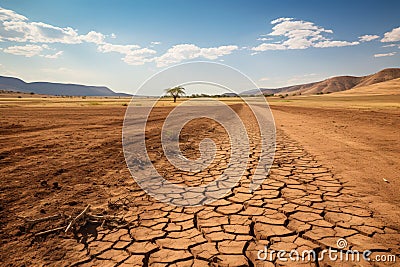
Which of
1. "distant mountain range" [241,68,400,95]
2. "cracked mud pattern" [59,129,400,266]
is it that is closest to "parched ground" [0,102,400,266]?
"cracked mud pattern" [59,129,400,266]


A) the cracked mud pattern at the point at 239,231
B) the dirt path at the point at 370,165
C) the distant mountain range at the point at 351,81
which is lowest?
the cracked mud pattern at the point at 239,231

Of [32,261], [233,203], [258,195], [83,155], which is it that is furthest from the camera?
[83,155]

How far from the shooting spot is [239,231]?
7.74 feet

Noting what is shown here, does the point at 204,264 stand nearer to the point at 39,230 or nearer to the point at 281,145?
the point at 39,230

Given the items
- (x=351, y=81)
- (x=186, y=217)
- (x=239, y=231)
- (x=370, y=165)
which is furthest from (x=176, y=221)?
(x=351, y=81)

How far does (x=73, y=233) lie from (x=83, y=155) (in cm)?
311

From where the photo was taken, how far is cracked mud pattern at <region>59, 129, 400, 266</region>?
1.98 m

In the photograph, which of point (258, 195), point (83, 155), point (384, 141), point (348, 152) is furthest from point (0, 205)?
point (384, 141)

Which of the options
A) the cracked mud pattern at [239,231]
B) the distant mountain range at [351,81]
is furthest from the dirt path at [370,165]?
the distant mountain range at [351,81]

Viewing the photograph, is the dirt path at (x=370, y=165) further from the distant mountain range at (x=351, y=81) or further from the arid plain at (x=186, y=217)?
the distant mountain range at (x=351, y=81)

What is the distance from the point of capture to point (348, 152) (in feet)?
18.2

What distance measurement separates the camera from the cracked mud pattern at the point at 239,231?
Answer: 1.98 metres

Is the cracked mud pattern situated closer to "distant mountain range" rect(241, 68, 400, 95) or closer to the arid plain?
the arid plain

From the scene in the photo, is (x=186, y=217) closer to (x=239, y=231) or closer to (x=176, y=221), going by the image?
(x=176, y=221)
